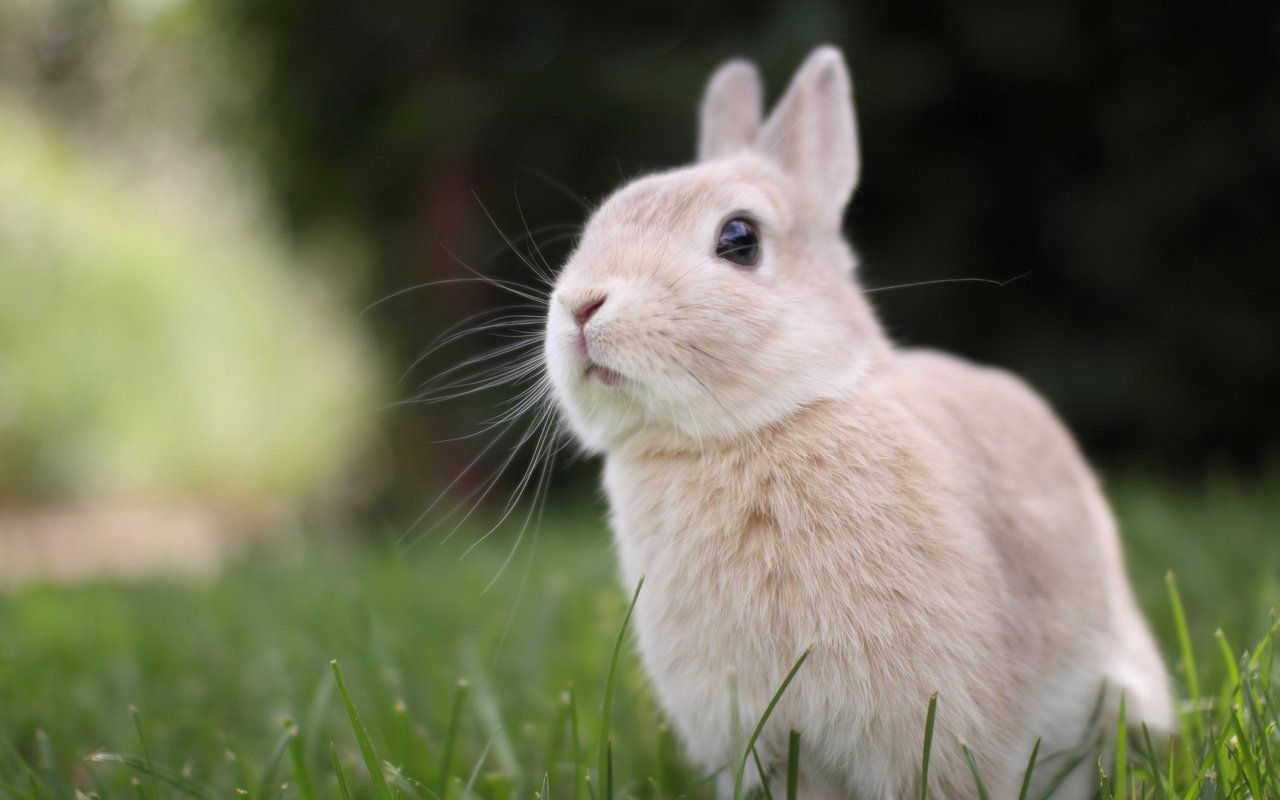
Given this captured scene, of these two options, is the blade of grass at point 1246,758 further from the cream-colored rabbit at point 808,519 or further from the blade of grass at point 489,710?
the blade of grass at point 489,710

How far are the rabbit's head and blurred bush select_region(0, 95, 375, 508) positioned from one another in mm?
5318

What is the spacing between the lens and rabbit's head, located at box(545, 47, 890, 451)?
5.09ft

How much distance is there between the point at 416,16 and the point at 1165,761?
196 inches

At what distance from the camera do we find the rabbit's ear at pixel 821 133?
6.72ft

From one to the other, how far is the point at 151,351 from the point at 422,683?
6636 millimetres

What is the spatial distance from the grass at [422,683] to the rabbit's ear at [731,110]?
1068mm

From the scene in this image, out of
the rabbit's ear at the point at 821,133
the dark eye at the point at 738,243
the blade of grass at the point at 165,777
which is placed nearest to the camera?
the blade of grass at the point at 165,777

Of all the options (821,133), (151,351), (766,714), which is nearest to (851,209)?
(821,133)

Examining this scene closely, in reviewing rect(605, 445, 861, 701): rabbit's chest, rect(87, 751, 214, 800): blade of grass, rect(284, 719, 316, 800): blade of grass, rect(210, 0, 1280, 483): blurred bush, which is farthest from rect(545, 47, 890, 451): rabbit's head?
rect(210, 0, 1280, 483): blurred bush

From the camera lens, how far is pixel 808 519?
1.53 m

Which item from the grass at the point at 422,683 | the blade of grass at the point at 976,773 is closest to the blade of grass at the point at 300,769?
the grass at the point at 422,683

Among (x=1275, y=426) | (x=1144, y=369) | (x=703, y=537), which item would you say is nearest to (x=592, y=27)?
(x=1144, y=369)

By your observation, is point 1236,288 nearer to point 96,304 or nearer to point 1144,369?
point 1144,369

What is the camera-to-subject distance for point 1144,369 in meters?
4.96
